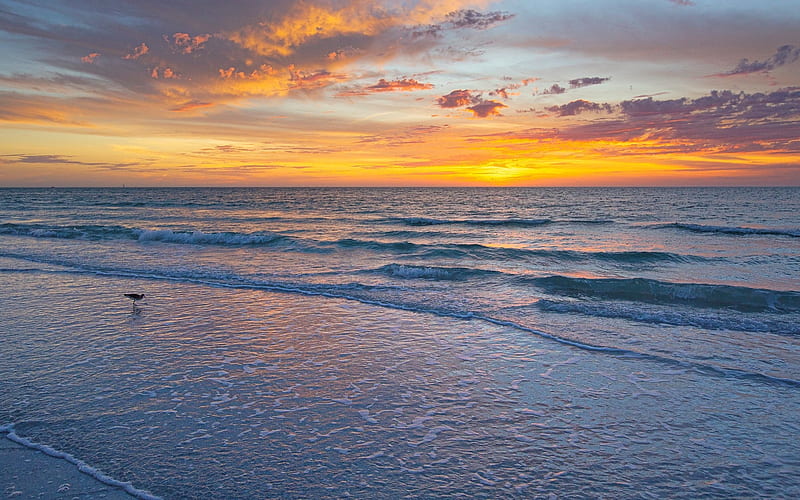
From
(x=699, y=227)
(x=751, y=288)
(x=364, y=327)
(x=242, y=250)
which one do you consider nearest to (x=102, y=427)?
(x=364, y=327)

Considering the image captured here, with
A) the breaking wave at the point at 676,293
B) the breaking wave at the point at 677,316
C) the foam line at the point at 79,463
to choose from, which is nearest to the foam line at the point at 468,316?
the breaking wave at the point at 677,316

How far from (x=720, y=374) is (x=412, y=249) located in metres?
16.5

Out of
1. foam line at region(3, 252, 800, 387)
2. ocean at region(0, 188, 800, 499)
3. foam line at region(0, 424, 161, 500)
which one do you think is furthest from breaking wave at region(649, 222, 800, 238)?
foam line at region(0, 424, 161, 500)

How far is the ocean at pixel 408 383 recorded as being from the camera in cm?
428

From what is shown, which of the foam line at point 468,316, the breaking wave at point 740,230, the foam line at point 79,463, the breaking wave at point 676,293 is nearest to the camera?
the foam line at point 79,463

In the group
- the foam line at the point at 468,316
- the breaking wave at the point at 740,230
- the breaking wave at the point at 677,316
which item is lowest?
the breaking wave at the point at 677,316

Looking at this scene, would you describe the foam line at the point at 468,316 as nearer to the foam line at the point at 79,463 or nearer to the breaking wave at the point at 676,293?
the breaking wave at the point at 676,293

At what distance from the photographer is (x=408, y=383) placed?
638 centimetres

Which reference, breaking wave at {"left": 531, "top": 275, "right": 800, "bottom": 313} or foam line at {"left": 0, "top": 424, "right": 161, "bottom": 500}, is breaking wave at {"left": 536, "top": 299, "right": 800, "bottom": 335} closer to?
breaking wave at {"left": 531, "top": 275, "right": 800, "bottom": 313}

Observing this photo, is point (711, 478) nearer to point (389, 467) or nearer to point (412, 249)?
point (389, 467)

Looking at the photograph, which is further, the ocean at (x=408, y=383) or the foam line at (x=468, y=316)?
the foam line at (x=468, y=316)

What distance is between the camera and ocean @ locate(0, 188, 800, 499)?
428cm

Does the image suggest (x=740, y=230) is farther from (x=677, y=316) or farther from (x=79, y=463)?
(x=79, y=463)

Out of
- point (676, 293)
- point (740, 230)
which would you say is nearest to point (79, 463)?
point (676, 293)
